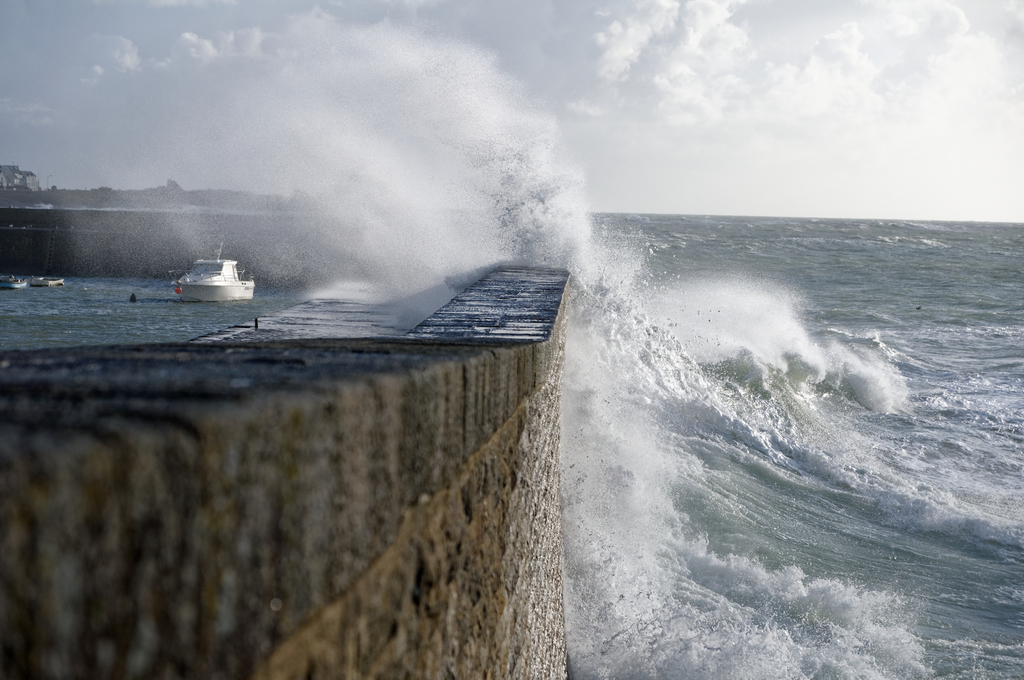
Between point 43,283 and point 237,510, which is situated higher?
point 237,510

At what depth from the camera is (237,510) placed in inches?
27.6

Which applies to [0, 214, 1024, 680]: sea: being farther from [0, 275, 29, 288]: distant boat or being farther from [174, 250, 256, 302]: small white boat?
[0, 275, 29, 288]: distant boat

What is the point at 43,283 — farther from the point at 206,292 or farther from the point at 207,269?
the point at 206,292

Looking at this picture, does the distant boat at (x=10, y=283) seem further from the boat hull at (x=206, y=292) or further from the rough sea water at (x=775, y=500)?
the rough sea water at (x=775, y=500)

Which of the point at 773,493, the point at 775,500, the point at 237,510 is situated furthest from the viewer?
the point at 773,493

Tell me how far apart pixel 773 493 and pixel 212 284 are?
20796 mm

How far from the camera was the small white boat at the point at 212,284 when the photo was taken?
79.7ft

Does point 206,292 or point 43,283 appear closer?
point 206,292

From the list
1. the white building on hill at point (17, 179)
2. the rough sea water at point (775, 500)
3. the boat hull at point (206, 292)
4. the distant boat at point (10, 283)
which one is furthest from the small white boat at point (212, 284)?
the white building on hill at point (17, 179)

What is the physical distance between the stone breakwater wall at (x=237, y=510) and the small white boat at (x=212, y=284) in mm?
24620

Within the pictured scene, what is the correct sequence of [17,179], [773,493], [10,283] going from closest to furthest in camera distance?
[773,493] → [10,283] → [17,179]

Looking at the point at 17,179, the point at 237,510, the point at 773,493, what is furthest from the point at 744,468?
the point at 17,179

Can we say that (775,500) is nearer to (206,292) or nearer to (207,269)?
(206,292)

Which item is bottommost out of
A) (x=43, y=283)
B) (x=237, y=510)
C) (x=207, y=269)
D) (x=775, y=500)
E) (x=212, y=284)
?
(x=775, y=500)
